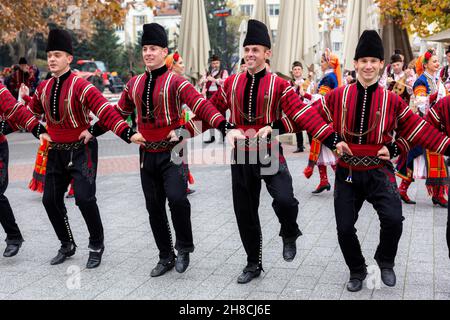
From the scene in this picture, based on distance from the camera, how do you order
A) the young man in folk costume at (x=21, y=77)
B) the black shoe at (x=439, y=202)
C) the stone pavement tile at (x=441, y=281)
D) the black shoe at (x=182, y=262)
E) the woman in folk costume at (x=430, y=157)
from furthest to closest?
the young man in folk costume at (x=21, y=77) → the black shoe at (x=439, y=202) → the woman in folk costume at (x=430, y=157) → the black shoe at (x=182, y=262) → the stone pavement tile at (x=441, y=281)

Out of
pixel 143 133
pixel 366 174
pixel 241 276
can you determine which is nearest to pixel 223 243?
pixel 241 276

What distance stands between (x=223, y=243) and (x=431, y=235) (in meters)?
2.17

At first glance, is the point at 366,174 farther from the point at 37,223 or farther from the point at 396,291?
the point at 37,223

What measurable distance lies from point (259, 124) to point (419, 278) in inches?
71.3

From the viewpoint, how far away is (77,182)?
535 centimetres

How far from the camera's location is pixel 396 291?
4691mm

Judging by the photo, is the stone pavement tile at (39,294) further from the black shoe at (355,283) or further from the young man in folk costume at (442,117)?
the young man in folk costume at (442,117)

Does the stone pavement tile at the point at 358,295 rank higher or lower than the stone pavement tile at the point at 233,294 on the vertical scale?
higher

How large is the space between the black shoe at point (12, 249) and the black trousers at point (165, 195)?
149 cm

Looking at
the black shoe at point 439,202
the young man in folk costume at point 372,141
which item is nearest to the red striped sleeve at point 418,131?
the young man in folk costume at point 372,141

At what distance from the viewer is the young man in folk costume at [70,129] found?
525 centimetres

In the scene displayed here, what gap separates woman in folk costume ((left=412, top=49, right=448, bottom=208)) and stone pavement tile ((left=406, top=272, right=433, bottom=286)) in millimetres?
2752

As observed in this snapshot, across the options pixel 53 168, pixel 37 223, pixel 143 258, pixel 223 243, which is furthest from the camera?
pixel 37 223

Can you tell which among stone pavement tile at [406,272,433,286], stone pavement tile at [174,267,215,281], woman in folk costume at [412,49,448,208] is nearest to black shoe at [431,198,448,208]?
woman in folk costume at [412,49,448,208]
